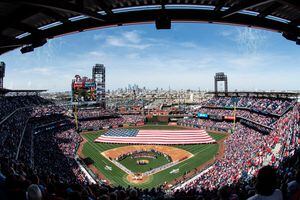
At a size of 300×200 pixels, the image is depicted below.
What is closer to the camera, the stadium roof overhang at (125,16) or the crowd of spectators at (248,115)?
the stadium roof overhang at (125,16)

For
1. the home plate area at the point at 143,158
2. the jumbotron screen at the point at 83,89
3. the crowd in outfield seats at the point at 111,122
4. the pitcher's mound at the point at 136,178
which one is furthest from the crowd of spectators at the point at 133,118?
the pitcher's mound at the point at 136,178

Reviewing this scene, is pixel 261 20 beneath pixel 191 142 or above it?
above

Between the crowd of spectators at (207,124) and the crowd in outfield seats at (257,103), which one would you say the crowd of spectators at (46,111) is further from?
the crowd in outfield seats at (257,103)

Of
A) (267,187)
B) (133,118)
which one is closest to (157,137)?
(133,118)

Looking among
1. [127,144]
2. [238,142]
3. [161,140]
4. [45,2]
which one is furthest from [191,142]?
[45,2]

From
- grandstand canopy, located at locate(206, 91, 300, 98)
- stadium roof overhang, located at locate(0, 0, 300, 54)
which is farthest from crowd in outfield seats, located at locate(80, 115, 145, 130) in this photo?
stadium roof overhang, located at locate(0, 0, 300, 54)

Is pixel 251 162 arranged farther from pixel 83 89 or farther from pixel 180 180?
pixel 83 89

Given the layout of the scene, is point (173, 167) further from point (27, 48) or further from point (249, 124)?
point (27, 48)
